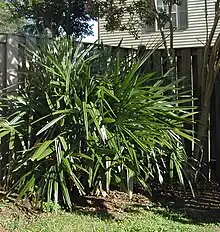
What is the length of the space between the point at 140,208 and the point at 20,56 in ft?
8.82

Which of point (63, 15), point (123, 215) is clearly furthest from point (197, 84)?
point (63, 15)

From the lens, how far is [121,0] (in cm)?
846

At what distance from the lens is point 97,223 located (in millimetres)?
5074

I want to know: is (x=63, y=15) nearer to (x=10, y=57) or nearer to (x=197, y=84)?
(x=197, y=84)

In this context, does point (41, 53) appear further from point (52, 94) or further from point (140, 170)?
point (140, 170)

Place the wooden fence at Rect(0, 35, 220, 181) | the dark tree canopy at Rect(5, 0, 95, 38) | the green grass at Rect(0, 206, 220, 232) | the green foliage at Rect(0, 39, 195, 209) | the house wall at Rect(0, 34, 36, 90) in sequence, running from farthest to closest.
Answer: the dark tree canopy at Rect(5, 0, 95, 38) → the wooden fence at Rect(0, 35, 220, 181) → the house wall at Rect(0, 34, 36, 90) → the green foliage at Rect(0, 39, 195, 209) → the green grass at Rect(0, 206, 220, 232)

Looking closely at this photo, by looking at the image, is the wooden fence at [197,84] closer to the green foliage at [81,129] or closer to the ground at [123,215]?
the ground at [123,215]

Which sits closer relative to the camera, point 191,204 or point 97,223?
point 97,223

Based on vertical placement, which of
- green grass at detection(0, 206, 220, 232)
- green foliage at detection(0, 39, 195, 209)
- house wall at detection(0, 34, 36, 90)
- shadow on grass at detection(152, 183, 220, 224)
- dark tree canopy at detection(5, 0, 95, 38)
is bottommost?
shadow on grass at detection(152, 183, 220, 224)

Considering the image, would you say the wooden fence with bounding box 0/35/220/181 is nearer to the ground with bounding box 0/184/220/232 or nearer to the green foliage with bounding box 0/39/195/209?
the ground with bounding box 0/184/220/232

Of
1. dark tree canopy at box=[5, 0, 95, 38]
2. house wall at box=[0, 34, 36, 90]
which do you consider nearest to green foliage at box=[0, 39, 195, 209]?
house wall at box=[0, 34, 36, 90]

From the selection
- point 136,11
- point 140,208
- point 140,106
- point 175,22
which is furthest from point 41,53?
point 175,22

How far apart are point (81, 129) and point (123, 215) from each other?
1.18 m

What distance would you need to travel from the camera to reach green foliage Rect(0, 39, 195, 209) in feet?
17.9
